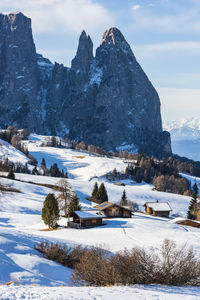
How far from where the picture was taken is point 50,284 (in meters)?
22.2

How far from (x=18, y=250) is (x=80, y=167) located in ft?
547

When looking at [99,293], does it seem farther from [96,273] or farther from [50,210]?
[50,210]

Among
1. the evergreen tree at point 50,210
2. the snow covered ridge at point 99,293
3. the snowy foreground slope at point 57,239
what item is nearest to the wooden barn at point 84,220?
the snowy foreground slope at point 57,239

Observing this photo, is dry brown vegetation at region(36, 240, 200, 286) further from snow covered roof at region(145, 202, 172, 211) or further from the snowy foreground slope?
snow covered roof at region(145, 202, 172, 211)

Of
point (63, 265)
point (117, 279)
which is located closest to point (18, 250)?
point (63, 265)

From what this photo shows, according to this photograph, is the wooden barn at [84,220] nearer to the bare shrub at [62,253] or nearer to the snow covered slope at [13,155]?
the bare shrub at [62,253]

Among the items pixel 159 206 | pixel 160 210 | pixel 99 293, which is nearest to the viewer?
pixel 99 293

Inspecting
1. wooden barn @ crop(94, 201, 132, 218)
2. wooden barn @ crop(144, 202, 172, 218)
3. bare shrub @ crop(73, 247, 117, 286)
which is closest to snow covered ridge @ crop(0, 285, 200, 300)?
bare shrub @ crop(73, 247, 117, 286)

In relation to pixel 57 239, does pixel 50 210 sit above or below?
below

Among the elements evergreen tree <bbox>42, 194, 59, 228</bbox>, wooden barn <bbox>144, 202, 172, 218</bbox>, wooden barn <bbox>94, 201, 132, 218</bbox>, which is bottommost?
wooden barn <bbox>144, 202, 172, 218</bbox>

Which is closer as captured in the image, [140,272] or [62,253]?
[140,272]

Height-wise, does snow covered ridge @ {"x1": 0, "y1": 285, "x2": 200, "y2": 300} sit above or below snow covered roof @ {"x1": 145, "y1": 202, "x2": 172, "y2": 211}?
above

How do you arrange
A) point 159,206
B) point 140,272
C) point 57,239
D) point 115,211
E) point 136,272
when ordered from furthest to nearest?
1. point 159,206
2. point 115,211
3. point 57,239
4. point 140,272
5. point 136,272

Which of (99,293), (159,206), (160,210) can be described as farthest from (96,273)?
(159,206)
